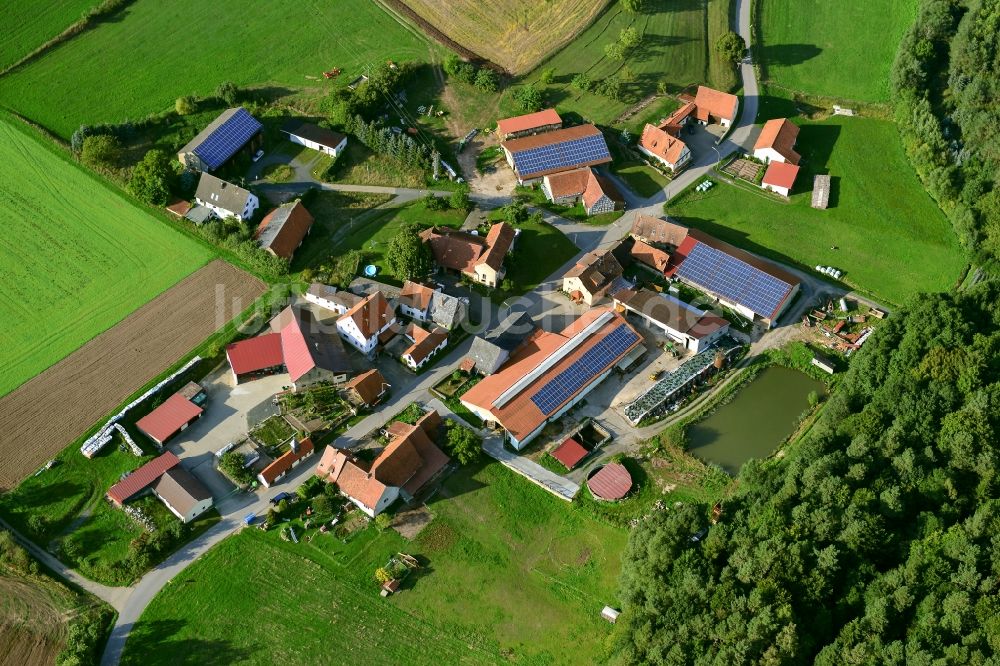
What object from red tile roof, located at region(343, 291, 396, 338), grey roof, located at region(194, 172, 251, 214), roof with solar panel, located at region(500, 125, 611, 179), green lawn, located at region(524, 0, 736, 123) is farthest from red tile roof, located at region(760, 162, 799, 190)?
grey roof, located at region(194, 172, 251, 214)

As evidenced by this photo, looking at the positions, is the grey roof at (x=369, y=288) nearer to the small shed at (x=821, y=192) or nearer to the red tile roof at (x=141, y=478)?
the red tile roof at (x=141, y=478)

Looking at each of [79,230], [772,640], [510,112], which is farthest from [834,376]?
[79,230]

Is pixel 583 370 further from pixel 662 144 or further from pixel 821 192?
pixel 821 192

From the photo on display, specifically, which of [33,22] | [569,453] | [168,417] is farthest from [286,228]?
[33,22]

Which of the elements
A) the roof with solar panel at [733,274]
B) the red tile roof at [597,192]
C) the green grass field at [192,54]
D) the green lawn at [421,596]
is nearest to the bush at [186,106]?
the green grass field at [192,54]

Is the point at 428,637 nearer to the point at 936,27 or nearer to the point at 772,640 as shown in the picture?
the point at 772,640

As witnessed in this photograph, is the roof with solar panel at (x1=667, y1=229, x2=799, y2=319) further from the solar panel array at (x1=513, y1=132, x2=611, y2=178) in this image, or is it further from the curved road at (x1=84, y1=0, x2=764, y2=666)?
the solar panel array at (x1=513, y1=132, x2=611, y2=178)
